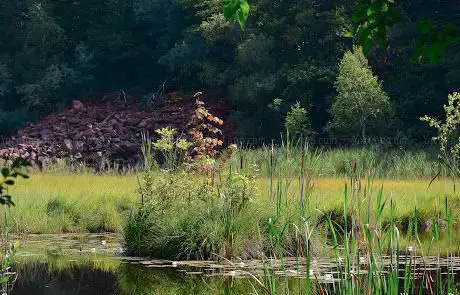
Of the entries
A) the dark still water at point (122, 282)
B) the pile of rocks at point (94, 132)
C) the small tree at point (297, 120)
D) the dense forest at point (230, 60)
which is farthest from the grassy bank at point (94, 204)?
the pile of rocks at point (94, 132)

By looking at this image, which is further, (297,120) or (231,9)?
(297,120)

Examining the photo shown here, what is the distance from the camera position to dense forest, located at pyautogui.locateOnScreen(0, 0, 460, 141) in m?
28.5

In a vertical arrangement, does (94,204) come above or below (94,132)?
above

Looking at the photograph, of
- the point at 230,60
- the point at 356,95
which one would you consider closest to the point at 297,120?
the point at 356,95

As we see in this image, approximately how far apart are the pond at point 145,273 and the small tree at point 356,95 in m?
13.9

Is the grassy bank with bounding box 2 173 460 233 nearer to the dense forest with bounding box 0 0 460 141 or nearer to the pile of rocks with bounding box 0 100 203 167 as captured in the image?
the dense forest with bounding box 0 0 460 141

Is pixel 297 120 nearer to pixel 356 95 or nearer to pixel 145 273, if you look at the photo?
pixel 356 95

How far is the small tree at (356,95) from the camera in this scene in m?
24.9

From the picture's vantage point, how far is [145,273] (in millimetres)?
10211

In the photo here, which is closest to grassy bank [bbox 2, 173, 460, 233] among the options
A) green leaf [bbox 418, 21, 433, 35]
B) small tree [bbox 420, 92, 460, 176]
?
small tree [bbox 420, 92, 460, 176]

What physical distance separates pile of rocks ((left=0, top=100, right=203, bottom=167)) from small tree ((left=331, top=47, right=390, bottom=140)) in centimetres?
685

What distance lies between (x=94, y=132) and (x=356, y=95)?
10.1m

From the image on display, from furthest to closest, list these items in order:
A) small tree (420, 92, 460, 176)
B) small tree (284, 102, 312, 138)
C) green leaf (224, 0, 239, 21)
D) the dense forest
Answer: the dense forest, small tree (284, 102, 312, 138), small tree (420, 92, 460, 176), green leaf (224, 0, 239, 21)

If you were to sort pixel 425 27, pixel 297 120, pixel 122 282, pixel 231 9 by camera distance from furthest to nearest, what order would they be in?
pixel 297 120 → pixel 122 282 → pixel 231 9 → pixel 425 27
